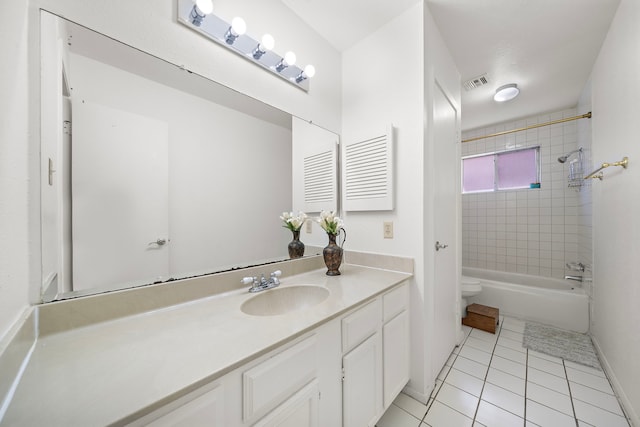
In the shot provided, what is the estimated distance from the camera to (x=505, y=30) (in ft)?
5.17

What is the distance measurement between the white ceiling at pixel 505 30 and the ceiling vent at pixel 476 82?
0.15 ft

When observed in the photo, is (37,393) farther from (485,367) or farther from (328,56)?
(485,367)

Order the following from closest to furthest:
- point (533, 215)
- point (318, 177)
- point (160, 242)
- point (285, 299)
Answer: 1. point (160, 242)
2. point (285, 299)
3. point (318, 177)
4. point (533, 215)

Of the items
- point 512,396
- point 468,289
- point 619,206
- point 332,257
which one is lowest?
point 512,396

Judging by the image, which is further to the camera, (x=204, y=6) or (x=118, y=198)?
(x=204, y=6)

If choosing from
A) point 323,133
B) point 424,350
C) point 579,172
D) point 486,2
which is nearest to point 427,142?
point 323,133

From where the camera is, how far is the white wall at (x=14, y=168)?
0.56m

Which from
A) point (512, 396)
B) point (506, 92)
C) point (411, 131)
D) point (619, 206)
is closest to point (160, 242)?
point (411, 131)

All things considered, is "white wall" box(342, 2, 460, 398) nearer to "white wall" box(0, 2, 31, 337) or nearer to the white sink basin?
the white sink basin

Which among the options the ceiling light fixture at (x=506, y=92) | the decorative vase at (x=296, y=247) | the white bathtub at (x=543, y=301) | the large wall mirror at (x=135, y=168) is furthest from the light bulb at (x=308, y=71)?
the white bathtub at (x=543, y=301)

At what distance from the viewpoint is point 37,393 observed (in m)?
0.47

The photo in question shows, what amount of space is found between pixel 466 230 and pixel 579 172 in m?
1.37

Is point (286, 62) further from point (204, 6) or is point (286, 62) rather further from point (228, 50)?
point (204, 6)

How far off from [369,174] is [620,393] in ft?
6.59
